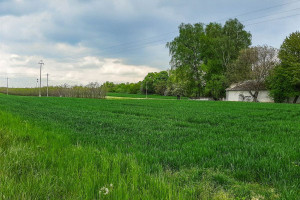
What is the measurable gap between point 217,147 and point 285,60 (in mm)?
45756

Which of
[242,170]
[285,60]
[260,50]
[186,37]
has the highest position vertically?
[186,37]

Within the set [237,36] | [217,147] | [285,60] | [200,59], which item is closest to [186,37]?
[200,59]

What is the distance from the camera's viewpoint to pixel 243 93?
4841 centimetres

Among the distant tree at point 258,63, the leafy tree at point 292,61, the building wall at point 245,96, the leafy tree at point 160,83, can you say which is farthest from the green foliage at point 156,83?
the leafy tree at point 292,61

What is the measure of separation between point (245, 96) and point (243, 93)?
999 millimetres

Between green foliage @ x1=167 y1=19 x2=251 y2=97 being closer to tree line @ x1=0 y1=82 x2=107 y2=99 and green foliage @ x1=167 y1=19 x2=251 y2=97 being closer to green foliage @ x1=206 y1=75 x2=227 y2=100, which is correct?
green foliage @ x1=206 y1=75 x2=227 y2=100

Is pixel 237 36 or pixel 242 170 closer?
pixel 242 170

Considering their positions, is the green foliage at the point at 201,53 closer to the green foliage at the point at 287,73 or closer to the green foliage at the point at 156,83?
the green foliage at the point at 287,73

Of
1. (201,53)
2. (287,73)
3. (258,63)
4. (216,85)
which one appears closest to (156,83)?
(201,53)

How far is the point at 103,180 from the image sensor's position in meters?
2.35

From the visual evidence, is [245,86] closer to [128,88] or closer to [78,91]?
[78,91]

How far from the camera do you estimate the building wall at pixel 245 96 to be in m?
45.4

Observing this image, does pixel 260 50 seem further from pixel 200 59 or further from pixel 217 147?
pixel 217 147

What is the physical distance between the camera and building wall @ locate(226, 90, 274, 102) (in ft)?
→ 149
